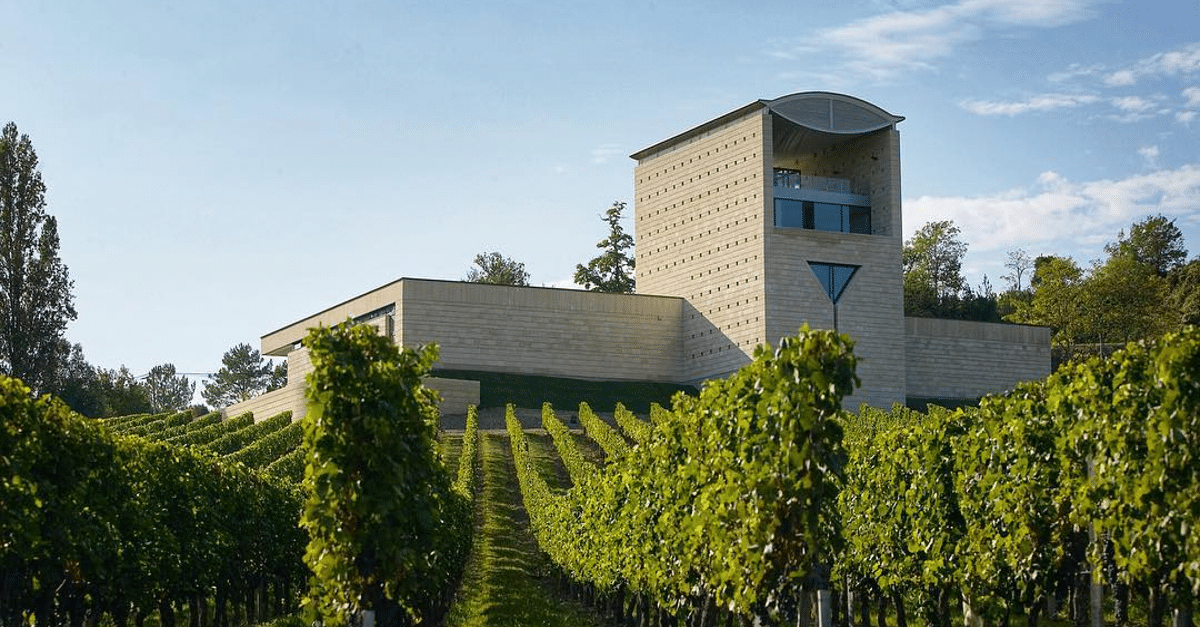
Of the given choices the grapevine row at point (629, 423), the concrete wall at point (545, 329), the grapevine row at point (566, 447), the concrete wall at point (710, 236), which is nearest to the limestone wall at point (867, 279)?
the concrete wall at point (710, 236)

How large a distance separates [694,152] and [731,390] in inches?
2333

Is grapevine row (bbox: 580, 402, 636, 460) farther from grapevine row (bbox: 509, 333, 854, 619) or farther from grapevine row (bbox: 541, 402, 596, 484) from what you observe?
grapevine row (bbox: 509, 333, 854, 619)

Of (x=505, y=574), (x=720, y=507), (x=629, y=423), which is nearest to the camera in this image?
(x=720, y=507)

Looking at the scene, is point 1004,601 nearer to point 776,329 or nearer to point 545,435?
point 545,435

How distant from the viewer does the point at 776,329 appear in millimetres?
68938

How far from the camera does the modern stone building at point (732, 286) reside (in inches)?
2749

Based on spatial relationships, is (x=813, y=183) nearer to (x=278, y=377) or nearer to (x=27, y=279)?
(x=27, y=279)

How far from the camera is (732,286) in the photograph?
71.8m

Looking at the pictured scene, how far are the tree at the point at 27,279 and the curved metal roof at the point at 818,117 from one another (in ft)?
108

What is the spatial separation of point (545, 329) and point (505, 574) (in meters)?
41.8

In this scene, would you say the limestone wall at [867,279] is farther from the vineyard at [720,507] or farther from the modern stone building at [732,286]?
the vineyard at [720,507]

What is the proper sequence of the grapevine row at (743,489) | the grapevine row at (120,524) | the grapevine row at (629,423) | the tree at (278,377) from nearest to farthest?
the grapevine row at (743,489), the grapevine row at (120,524), the grapevine row at (629,423), the tree at (278,377)

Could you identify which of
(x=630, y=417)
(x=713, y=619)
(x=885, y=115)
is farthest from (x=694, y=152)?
(x=713, y=619)

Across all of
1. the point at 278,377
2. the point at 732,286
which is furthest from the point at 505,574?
the point at 278,377
